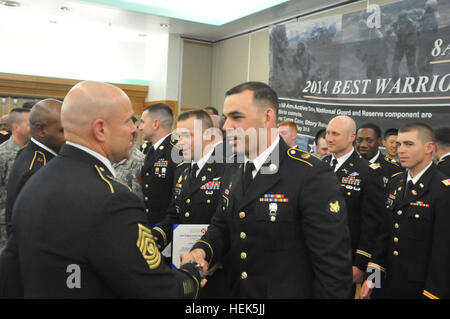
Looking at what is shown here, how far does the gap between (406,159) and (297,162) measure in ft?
5.01

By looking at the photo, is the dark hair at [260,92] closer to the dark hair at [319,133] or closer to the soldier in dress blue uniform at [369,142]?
the soldier in dress blue uniform at [369,142]

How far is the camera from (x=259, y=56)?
307 inches

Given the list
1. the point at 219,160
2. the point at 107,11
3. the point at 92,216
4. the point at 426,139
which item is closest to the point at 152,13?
the point at 107,11

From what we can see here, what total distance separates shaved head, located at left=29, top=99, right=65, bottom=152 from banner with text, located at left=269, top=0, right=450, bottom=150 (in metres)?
3.99

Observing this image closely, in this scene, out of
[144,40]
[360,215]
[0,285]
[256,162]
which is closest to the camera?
[0,285]

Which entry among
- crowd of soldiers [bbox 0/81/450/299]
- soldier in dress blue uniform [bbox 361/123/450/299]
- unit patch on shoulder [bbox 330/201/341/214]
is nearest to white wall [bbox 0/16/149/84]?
crowd of soldiers [bbox 0/81/450/299]

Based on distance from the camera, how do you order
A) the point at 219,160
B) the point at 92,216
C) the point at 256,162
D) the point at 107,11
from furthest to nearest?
the point at 107,11 < the point at 219,160 < the point at 256,162 < the point at 92,216

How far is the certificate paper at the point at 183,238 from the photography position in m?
2.23

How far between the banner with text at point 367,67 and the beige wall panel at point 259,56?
617 millimetres

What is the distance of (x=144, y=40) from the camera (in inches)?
372

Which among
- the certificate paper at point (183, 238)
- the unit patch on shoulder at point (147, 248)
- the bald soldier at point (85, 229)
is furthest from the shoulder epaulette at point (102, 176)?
the certificate paper at point (183, 238)

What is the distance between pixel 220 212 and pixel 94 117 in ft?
3.17

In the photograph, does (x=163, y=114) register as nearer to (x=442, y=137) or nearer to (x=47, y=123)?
(x=47, y=123)
